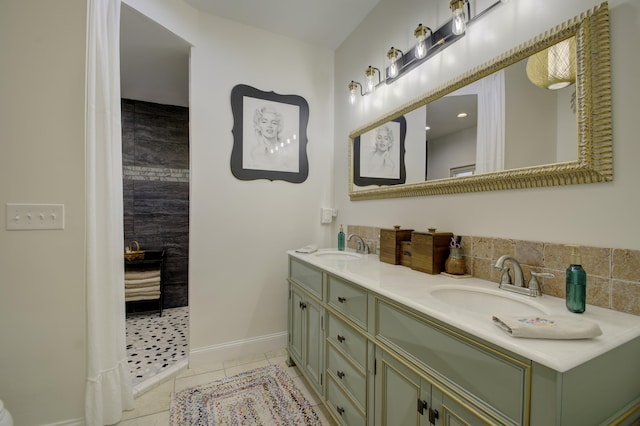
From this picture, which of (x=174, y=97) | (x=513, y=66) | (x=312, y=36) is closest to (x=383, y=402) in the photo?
(x=513, y=66)

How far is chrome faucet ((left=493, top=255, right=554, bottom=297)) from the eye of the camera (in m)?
1.00

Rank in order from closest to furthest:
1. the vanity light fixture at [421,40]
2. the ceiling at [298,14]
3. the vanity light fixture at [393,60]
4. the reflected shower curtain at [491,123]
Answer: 1. the reflected shower curtain at [491,123]
2. the vanity light fixture at [421,40]
3. the vanity light fixture at [393,60]
4. the ceiling at [298,14]

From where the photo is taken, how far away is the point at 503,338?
0.66 metres

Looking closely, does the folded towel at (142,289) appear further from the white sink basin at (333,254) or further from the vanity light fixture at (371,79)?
the vanity light fixture at (371,79)

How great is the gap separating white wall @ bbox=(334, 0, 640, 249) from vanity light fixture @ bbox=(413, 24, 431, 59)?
80 millimetres

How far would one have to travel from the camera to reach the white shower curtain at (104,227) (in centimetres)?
143

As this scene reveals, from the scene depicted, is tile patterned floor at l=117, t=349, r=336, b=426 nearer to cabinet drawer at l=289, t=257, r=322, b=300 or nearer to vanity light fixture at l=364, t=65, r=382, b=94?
cabinet drawer at l=289, t=257, r=322, b=300

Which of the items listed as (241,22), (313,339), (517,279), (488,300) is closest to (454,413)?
(488,300)

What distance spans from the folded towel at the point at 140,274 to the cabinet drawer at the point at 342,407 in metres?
2.42

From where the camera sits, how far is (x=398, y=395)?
3.30 ft

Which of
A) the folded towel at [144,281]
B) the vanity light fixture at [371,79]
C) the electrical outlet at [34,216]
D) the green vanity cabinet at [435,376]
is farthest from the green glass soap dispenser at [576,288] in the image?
the folded towel at [144,281]

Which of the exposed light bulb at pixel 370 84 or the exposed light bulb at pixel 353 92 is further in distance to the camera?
the exposed light bulb at pixel 353 92

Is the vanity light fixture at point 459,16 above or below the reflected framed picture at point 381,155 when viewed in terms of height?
above

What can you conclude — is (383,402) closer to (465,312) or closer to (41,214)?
(465,312)
